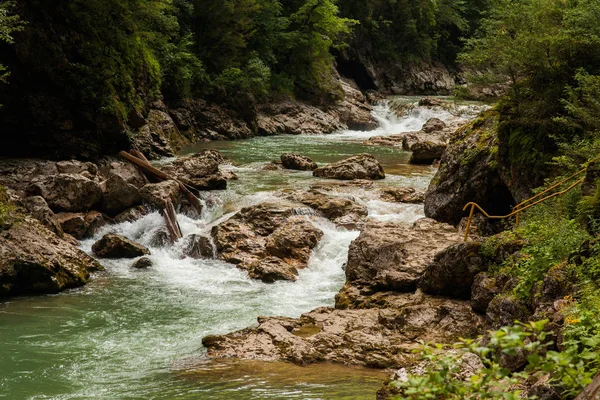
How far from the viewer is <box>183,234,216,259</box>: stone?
45.5 ft

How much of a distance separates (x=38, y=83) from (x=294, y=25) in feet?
73.8

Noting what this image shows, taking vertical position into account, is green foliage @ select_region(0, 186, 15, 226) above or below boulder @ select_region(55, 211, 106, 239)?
above

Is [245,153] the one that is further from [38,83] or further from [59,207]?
[59,207]

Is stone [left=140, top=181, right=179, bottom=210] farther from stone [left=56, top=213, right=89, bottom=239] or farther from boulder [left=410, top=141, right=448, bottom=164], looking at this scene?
boulder [left=410, top=141, right=448, bottom=164]

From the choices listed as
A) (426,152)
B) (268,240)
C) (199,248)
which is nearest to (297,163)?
(426,152)

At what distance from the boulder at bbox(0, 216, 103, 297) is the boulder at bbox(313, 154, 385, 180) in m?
9.28

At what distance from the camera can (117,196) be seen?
15125 mm

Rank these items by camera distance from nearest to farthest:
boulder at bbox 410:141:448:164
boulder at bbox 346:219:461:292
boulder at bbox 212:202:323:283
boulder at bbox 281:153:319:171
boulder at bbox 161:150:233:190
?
boulder at bbox 346:219:461:292, boulder at bbox 212:202:323:283, boulder at bbox 161:150:233:190, boulder at bbox 281:153:319:171, boulder at bbox 410:141:448:164

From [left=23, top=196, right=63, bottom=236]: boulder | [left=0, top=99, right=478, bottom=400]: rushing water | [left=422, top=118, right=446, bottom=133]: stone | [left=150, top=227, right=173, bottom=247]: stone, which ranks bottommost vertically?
[left=0, top=99, right=478, bottom=400]: rushing water

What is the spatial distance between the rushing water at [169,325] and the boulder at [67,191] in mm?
899

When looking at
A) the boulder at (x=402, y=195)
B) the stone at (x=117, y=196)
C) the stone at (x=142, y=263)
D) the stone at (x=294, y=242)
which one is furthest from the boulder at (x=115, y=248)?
the boulder at (x=402, y=195)

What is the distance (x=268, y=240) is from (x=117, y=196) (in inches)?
163

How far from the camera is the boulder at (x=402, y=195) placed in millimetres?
16438

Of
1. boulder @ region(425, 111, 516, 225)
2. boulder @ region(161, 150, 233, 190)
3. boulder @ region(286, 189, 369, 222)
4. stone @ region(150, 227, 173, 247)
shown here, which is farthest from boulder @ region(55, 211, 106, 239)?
boulder @ region(425, 111, 516, 225)
